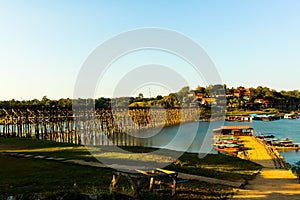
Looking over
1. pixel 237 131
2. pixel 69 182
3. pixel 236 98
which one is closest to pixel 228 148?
pixel 237 131

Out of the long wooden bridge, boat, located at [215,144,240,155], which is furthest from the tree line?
boat, located at [215,144,240,155]

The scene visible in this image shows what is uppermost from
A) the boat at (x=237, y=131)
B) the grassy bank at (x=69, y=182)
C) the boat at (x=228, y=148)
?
the grassy bank at (x=69, y=182)

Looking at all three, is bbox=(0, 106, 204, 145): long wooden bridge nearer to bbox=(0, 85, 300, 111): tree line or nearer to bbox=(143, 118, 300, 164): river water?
bbox=(143, 118, 300, 164): river water

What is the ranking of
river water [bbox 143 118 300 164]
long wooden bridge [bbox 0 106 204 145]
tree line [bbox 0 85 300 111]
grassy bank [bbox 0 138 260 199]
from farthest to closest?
tree line [bbox 0 85 300 111], river water [bbox 143 118 300 164], long wooden bridge [bbox 0 106 204 145], grassy bank [bbox 0 138 260 199]

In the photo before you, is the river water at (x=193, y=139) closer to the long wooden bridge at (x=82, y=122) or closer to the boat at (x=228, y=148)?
the boat at (x=228, y=148)

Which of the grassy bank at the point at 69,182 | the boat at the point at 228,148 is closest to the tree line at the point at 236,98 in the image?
the boat at the point at 228,148

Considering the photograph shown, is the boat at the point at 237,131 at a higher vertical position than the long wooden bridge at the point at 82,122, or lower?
lower

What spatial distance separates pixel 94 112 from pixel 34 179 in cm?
2859

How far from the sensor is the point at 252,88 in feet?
434

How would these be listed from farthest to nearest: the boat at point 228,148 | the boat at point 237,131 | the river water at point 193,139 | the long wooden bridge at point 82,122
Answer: the boat at point 237,131 → the river water at point 193,139 → the long wooden bridge at point 82,122 → the boat at point 228,148

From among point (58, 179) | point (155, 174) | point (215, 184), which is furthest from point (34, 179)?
point (215, 184)

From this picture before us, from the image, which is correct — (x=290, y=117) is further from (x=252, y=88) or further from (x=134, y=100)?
(x=134, y=100)

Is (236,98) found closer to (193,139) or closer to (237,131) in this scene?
(237,131)

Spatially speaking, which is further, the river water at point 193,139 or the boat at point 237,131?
the boat at point 237,131
